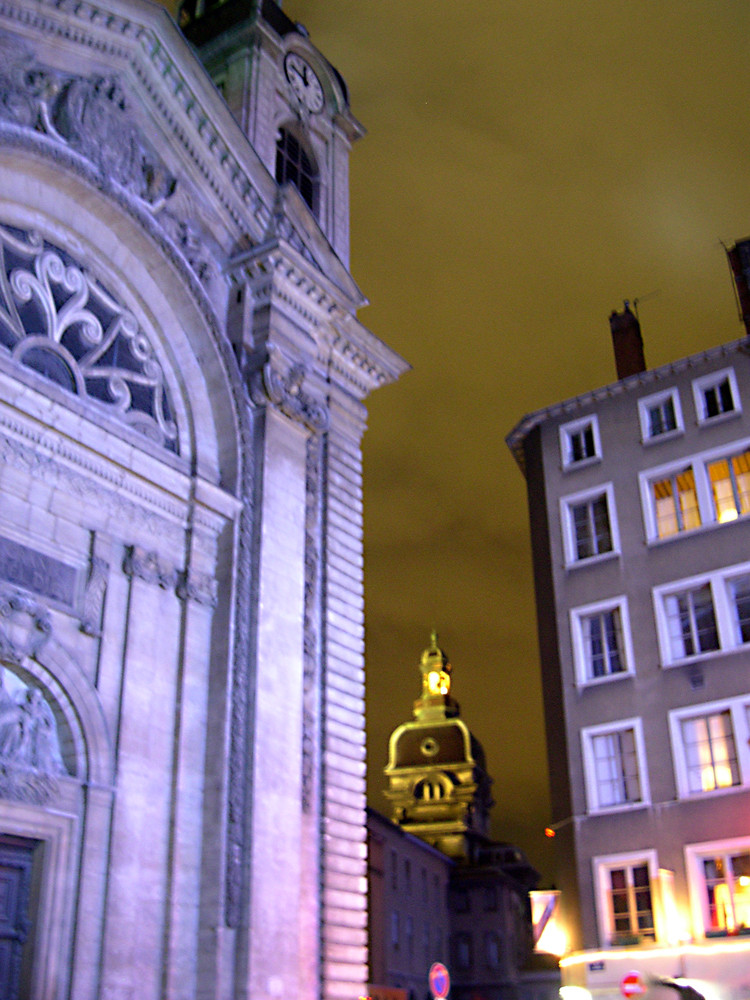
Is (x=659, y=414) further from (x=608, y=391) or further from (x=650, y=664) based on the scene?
(x=650, y=664)

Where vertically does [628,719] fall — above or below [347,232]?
below

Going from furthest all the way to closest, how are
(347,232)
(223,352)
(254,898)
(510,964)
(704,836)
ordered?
1. (510,964)
2. (347,232)
3. (704,836)
4. (223,352)
5. (254,898)

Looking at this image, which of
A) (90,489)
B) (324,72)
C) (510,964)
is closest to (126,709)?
(90,489)

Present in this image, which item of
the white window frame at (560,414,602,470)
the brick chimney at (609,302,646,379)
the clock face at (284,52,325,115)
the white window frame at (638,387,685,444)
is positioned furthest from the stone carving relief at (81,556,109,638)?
the brick chimney at (609,302,646,379)

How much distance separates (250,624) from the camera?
64.9 feet

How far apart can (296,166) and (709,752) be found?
63.0 ft

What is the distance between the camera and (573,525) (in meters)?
34.0

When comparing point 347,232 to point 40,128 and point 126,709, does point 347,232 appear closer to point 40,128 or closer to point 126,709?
point 40,128

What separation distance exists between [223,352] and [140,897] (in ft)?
34.5

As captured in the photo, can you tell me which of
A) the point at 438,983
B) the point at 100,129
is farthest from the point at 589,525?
the point at 100,129

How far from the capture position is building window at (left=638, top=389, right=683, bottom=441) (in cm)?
3294

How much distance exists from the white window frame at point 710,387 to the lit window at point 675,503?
1.69m

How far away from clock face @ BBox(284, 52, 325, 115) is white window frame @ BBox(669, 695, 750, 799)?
19544mm

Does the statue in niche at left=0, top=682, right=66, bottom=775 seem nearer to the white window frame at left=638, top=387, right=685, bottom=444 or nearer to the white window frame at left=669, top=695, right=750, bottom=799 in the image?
the white window frame at left=669, top=695, right=750, bottom=799
